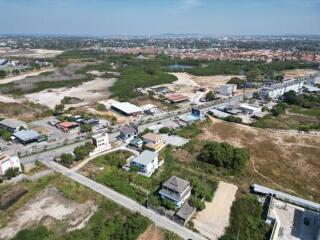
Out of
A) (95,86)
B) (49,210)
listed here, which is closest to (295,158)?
(49,210)

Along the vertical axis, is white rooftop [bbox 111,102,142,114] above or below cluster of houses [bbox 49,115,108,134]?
above

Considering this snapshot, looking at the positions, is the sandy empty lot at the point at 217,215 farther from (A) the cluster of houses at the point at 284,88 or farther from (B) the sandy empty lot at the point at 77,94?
(B) the sandy empty lot at the point at 77,94

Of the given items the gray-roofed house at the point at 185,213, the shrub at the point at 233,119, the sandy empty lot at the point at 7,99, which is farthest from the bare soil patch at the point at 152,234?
the sandy empty lot at the point at 7,99

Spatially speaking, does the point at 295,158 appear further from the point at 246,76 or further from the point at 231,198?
the point at 246,76

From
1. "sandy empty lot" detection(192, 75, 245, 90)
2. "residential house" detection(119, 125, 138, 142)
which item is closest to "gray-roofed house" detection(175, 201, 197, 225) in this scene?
"residential house" detection(119, 125, 138, 142)

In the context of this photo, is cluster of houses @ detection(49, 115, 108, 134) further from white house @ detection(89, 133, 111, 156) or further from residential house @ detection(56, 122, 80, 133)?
white house @ detection(89, 133, 111, 156)

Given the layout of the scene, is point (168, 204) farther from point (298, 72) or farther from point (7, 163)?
point (298, 72)
